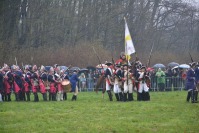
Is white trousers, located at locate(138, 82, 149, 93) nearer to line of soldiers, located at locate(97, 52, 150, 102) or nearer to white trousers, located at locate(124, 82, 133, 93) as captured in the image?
line of soldiers, located at locate(97, 52, 150, 102)

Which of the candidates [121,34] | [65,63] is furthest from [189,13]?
[65,63]

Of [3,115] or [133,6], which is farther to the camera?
[133,6]

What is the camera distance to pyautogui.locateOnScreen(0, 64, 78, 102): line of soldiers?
77.2ft

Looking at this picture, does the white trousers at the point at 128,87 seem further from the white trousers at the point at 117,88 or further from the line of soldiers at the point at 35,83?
the line of soldiers at the point at 35,83

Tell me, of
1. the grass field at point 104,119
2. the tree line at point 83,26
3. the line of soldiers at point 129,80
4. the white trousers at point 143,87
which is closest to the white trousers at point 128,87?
the line of soldiers at point 129,80

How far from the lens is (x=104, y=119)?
590 inches

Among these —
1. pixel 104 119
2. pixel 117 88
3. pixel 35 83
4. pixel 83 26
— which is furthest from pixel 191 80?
pixel 83 26

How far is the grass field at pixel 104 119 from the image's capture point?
13.2 metres

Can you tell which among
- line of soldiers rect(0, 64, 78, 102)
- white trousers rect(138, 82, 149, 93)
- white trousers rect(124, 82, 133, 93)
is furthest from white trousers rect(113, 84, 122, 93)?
line of soldiers rect(0, 64, 78, 102)

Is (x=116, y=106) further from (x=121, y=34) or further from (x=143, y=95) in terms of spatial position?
(x=121, y=34)

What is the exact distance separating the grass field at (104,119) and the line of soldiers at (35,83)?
4477 mm

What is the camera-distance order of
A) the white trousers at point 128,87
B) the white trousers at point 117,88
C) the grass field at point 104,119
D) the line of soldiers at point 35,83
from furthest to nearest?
1. the line of soldiers at point 35,83
2. the white trousers at point 117,88
3. the white trousers at point 128,87
4. the grass field at point 104,119

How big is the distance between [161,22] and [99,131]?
43.2 meters

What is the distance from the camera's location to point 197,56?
5281 cm
